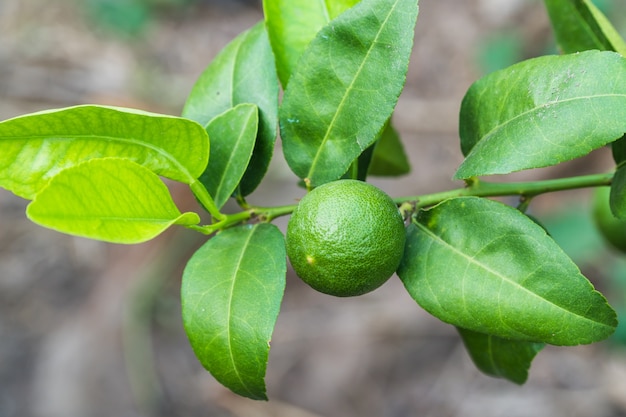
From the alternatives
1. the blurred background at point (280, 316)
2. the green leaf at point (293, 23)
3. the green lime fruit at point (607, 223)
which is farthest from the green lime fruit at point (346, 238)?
the blurred background at point (280, 316)

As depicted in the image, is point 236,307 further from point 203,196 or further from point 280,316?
point 280,316

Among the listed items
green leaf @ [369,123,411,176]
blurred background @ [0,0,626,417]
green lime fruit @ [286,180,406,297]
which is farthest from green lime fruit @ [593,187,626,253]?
blurred background @ [0,0,626,417]

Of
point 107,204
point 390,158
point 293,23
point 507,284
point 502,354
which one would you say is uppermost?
point 293,23

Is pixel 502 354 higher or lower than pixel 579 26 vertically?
lower

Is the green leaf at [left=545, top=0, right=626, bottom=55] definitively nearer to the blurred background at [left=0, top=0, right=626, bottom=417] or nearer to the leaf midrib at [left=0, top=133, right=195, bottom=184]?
the leaf midrib at [left=0, top=133, right=195, bottom=184]

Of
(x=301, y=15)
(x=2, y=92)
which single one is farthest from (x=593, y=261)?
(x=2, y=92)

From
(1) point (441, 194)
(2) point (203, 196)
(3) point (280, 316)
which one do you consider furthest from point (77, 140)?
(3) point (280, 316)
